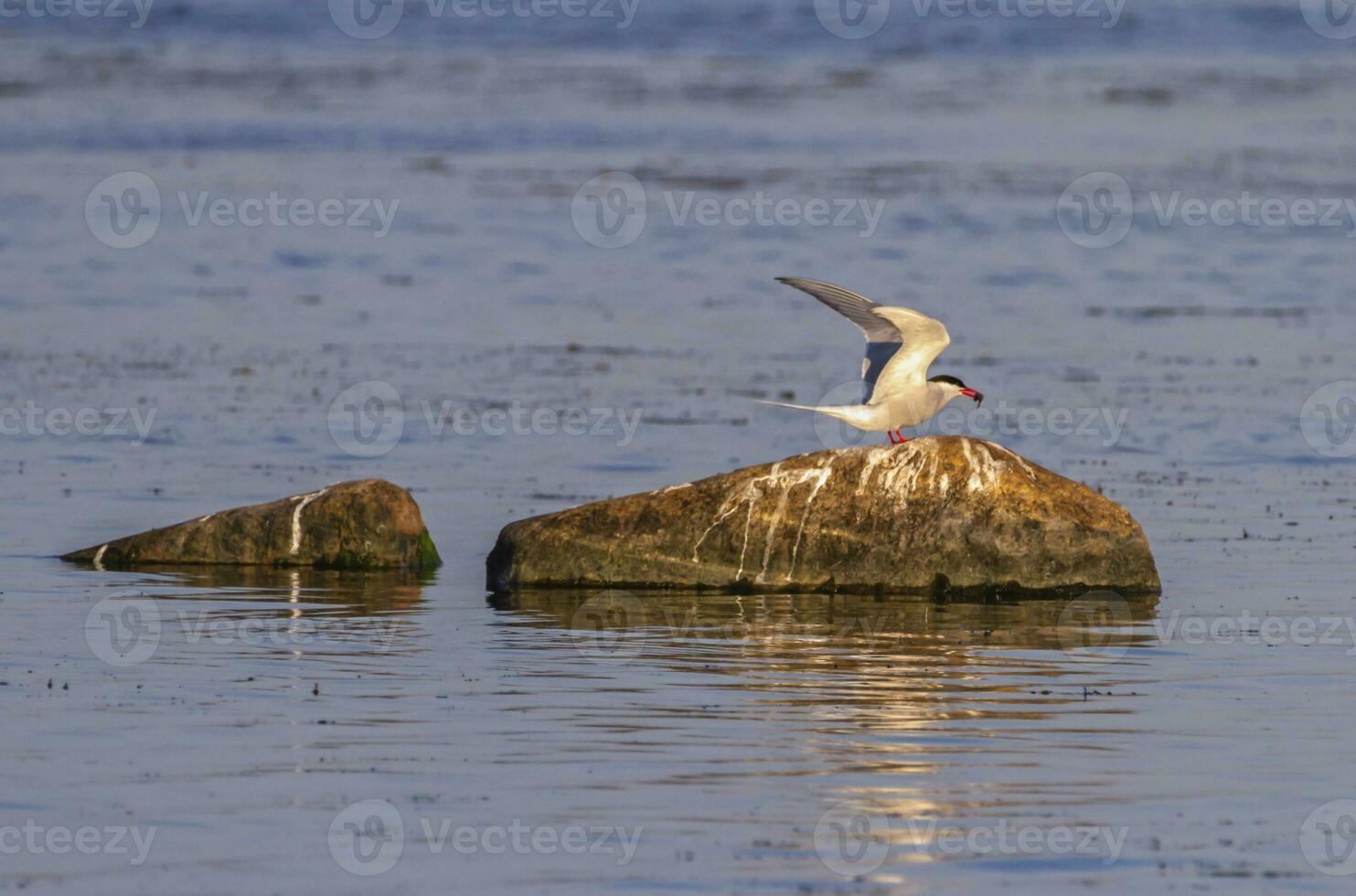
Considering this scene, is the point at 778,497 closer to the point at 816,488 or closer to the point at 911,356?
the point at 816,488

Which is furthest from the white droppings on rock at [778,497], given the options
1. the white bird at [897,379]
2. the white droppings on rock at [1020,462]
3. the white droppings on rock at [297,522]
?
the white droppings on rock at [297,522]

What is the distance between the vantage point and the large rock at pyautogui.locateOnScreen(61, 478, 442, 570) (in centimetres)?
1487

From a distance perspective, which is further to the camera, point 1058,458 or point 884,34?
point 884,34

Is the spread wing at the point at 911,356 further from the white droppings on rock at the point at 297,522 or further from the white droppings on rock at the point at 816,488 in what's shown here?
the white droppings on rock at the point at 297,522

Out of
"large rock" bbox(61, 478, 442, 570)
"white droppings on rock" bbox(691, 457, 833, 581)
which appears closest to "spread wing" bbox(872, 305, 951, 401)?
"white droppings on rock" bbox(691, 457, 833, 581)

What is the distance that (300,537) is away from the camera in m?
14.9

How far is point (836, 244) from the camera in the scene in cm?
3195

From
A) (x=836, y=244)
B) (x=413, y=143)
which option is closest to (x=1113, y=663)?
(x=836, y=244)

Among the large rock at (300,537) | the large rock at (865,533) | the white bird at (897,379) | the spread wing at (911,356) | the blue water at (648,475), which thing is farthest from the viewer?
the large rock at (300,537)

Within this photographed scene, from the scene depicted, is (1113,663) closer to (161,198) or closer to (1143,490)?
(1143,490)

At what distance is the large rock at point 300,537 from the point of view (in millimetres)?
14867

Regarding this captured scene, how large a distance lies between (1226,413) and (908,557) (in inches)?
294

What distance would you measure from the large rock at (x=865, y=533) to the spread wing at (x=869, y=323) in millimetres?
562

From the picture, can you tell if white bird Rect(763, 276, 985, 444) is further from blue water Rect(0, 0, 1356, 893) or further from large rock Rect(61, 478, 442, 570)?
large rock Rect(61, 478, 442, 570)
